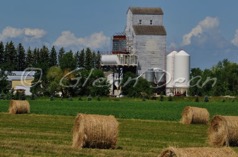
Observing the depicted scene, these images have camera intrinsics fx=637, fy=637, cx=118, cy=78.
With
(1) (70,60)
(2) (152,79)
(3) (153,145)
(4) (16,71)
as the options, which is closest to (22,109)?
(3) (153,145)

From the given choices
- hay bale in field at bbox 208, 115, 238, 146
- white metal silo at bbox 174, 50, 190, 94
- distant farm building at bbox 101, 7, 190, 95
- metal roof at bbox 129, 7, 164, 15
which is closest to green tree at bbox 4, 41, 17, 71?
distant farm building at bbox 101, 7, 190, 95

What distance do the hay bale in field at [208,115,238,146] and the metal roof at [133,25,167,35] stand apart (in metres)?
106

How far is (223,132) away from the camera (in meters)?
23.0

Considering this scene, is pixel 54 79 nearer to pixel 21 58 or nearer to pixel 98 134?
pixel 21 58

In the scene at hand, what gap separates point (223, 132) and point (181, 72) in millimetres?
109652

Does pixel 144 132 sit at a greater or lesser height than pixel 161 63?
lesser

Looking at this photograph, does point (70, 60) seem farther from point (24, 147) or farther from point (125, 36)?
point (24, 147)

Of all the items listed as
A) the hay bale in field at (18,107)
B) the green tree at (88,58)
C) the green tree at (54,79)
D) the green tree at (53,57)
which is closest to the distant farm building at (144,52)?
the green tree at (54,79)

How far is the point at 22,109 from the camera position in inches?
1699

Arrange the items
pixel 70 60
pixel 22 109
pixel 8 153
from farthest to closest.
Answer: pixel 70 60, pixel 22 109, pixel 8 153

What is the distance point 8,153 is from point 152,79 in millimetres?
110072

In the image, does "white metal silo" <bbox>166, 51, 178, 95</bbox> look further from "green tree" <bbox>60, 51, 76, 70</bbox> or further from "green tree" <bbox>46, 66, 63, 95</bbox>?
"green tree" <bbox>60, 51, 76, 70</bbox>

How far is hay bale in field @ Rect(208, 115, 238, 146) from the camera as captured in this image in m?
22.8

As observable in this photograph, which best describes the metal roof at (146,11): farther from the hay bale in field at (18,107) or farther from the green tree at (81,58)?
the hay bale in field at (18,107)
